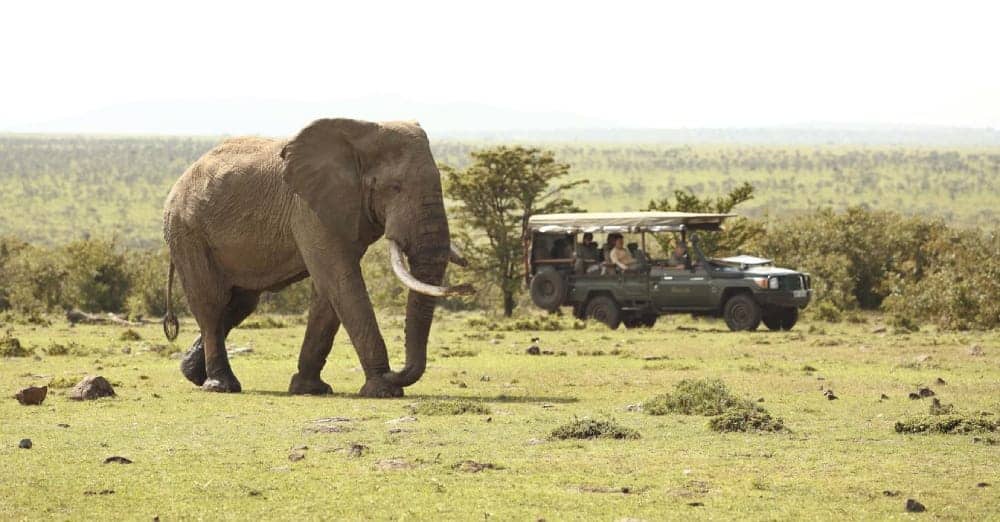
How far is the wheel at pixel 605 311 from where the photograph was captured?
30734 mm

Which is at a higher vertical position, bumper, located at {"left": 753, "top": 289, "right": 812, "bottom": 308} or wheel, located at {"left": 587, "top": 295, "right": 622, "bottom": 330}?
bumper, located at {"left": 753, "top": 289, "right": 812, "bottom": 308}

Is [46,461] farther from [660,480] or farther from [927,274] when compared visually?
[927,274]

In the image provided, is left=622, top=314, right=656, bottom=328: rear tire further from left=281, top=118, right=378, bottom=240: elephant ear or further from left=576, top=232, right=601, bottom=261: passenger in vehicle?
left=281, top=118, right=378, bottom=240: elephant ear

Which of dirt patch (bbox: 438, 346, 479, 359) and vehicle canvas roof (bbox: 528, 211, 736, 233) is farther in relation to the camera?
vehicle canvas roof (bbox: 528, 211, 736, 233)

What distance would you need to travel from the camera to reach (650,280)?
29.8 metres

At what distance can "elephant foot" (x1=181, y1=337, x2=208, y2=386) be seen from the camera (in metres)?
18.8

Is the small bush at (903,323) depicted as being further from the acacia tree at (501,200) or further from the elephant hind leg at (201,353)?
the elephant hind leg at (201,353)

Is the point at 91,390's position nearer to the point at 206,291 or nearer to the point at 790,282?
the point at 206,291

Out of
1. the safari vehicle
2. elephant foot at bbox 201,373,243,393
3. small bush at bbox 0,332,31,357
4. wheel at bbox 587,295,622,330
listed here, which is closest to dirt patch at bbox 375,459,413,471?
elephant foot at bbox 201,373,243,393

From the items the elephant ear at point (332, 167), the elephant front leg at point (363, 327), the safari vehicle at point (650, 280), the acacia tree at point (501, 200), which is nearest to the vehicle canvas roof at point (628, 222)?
the safari vehicle at point (650, 280)

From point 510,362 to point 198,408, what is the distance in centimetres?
760

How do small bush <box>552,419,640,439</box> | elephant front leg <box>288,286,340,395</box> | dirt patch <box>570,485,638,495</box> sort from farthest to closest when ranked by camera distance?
elephant front leg <box>288,286,340,395</box> → small bush <box>552,419,640,439</box> → dirt patch <box>570,485,638,495</box>

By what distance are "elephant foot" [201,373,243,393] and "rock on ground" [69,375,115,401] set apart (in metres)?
1.42

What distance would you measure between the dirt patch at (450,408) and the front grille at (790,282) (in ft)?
47.5
